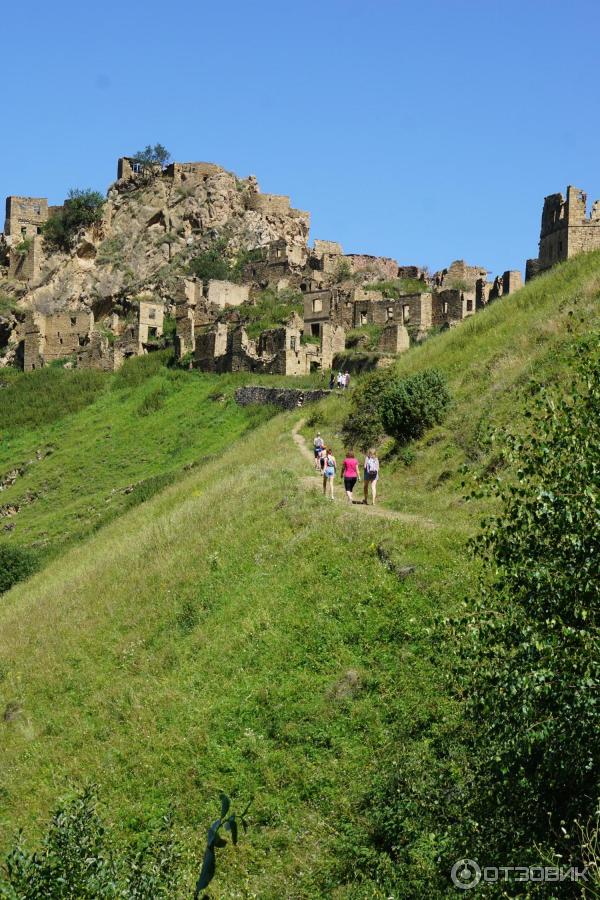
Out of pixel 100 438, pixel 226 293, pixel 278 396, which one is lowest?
pixel 100 438

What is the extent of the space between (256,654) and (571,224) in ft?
75.1

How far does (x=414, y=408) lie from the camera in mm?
25719

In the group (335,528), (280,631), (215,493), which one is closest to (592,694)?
(280,631)

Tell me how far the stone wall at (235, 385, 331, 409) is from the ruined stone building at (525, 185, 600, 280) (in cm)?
870

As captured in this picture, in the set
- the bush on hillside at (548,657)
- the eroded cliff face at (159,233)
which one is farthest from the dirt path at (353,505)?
the eroded cliff face at (159,233)

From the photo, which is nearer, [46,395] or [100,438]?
[100,438]

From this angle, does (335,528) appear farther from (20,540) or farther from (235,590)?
(20,540)

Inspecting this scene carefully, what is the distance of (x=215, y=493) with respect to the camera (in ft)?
87.9

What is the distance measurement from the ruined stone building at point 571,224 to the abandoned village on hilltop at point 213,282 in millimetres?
44

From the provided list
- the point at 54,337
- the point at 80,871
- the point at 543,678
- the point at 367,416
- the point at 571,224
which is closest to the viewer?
the point at 543,678

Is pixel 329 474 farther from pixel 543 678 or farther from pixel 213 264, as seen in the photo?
pixel 213 264

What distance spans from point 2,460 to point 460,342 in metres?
20.2

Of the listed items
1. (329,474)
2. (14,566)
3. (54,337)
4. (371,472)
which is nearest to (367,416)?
(329,474)

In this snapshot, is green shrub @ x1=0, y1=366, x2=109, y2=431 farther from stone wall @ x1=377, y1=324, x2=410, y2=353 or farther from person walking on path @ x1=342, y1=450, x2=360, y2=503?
person walking on path @ x1=342, y1=450, x2=360, y2=503
